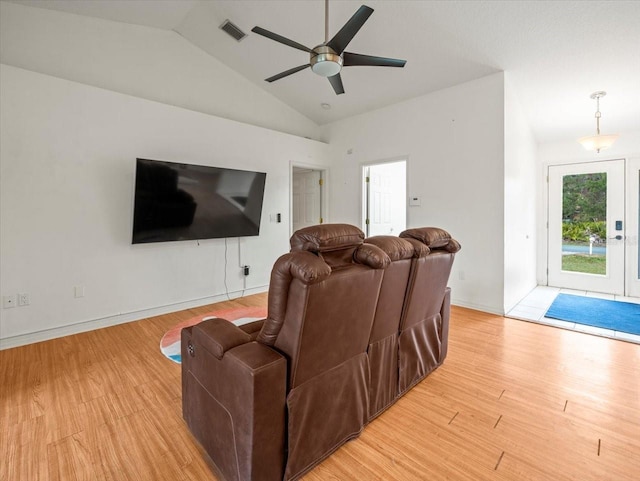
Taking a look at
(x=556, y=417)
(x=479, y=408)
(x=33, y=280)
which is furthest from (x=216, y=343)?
(x=33, y=280)

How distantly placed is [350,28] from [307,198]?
12.7 ft

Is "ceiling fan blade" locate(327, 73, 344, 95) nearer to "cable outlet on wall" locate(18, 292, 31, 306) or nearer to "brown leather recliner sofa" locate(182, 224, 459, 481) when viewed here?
"brown leather recliner sofa" locate(182, 224, 459, 481)

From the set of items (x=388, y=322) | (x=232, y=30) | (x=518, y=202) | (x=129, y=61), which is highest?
(x=232, y=30)

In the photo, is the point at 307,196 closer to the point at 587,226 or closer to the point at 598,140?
the point at 598,140

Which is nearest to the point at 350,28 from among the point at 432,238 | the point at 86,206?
the point at 432,238

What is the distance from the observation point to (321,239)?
1.34m

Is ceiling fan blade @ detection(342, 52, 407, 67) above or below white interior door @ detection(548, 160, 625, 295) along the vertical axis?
above

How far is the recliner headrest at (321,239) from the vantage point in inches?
52.7

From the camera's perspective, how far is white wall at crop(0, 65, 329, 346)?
9.24 feet

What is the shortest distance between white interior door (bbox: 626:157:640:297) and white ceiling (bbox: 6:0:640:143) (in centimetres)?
67

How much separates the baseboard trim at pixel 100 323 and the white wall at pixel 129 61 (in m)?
2.57

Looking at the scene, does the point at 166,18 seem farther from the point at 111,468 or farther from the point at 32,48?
the point at 111,468

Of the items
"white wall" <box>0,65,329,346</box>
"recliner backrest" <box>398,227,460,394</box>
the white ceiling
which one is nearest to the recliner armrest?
"recliner backrest" <box>398,227,460,394</box>

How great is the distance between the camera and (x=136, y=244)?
11.6 feet
